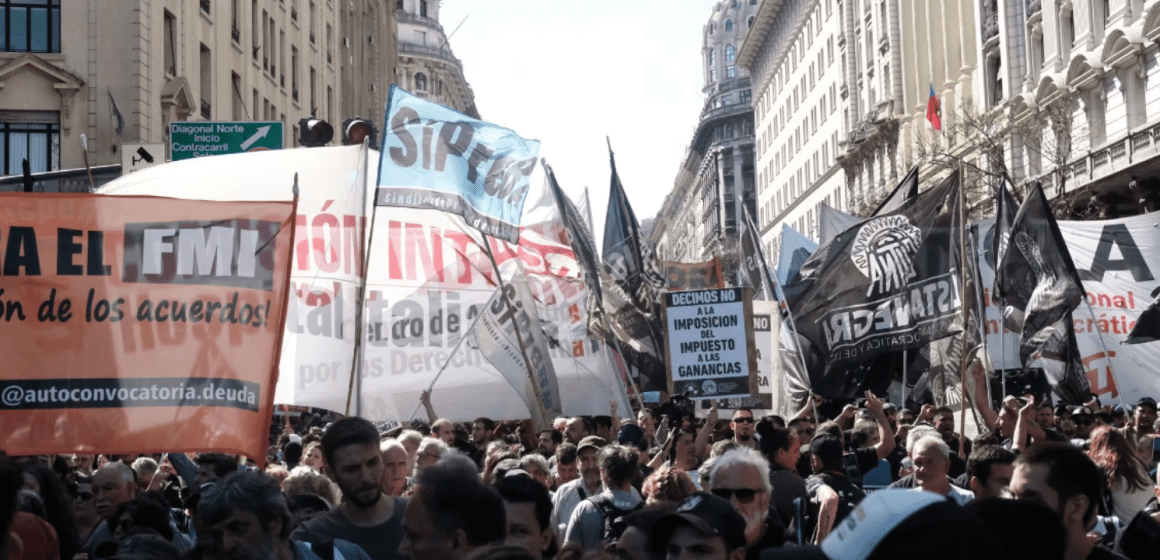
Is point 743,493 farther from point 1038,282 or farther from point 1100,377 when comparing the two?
point 1100,377

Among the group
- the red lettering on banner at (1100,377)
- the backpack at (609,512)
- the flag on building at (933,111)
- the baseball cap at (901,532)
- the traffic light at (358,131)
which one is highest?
the flag on building at (933,111)

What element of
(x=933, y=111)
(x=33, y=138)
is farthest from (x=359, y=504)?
(x=933, y=111)

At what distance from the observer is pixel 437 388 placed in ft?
41.4

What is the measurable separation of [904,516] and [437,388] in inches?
421

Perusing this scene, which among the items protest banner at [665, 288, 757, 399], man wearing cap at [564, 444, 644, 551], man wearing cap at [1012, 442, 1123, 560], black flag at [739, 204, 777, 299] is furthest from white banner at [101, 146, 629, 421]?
man wearing cap at [1012, 442, 1123, 560]

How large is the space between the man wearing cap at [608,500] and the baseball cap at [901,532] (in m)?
4.84

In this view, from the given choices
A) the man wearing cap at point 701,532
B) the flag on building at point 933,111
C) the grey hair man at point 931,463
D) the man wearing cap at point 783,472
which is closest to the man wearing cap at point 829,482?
the man wearing cap at point 783,472

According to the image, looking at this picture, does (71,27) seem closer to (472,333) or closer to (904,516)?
(472,333)

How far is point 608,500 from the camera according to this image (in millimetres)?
7219

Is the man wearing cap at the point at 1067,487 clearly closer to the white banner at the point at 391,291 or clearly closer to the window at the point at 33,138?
the white banner at the point at 391,291

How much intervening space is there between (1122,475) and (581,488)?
2.85m

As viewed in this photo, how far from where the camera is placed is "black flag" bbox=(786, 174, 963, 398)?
536 inches

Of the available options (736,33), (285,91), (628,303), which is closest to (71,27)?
(285,91)

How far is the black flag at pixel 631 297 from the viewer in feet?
55.0
